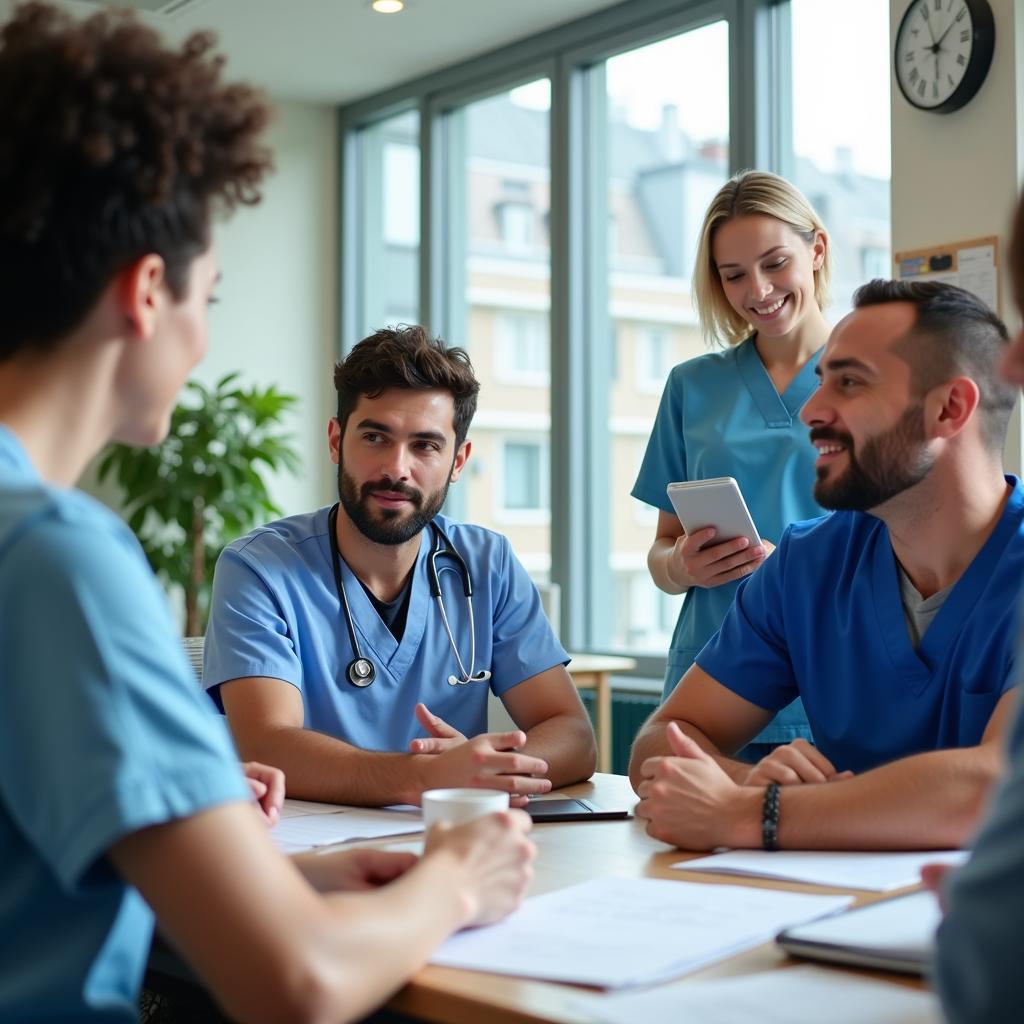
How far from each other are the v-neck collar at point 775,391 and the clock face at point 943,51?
3.44 ft

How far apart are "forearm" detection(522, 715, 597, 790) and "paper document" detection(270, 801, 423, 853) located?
0.84 ft

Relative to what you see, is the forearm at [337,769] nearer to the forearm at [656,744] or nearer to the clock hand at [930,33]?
the forearm at [656,744]

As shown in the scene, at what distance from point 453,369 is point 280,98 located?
143 inches

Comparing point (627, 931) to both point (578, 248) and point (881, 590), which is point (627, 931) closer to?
point (881, 590)

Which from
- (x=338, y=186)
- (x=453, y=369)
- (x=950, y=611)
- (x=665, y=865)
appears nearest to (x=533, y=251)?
(x=338, y=186)

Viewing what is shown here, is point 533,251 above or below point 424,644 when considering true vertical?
above

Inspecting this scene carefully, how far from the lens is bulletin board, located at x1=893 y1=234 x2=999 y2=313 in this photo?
10.2 ft

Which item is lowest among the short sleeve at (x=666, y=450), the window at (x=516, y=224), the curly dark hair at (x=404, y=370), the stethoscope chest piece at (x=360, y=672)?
the stethoscope chest piece at (x=360, y=672)

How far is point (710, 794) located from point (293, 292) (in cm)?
442

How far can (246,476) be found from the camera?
16.2ft

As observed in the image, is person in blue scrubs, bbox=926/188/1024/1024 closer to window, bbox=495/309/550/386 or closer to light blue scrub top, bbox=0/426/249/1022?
light blue scrub top, bbox=0/426/249/1022

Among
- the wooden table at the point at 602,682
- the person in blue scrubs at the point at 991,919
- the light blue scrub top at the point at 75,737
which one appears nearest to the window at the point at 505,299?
the wooden table at the point at 602,682

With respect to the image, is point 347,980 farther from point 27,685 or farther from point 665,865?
point 665,865

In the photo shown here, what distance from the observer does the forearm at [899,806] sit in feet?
4.47
